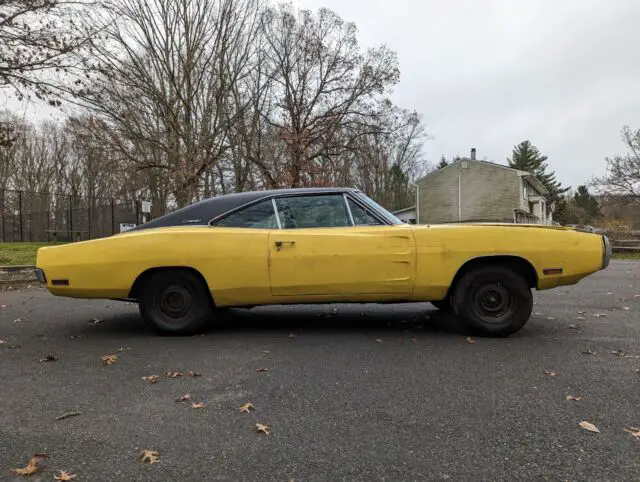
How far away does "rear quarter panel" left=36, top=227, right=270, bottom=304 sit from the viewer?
4.70m

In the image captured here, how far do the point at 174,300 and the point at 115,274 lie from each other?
63cm

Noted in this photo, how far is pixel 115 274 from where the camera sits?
15.5ft

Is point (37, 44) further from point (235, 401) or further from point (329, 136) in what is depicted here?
point (329, 136)

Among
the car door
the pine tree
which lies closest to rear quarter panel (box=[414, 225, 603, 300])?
the car door

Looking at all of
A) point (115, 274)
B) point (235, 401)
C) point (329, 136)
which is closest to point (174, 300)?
point (115, 274)

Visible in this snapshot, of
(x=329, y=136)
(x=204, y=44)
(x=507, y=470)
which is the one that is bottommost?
(x=507, y=470)

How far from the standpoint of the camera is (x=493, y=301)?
4672 millimetres

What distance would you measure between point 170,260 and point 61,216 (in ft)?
75.9

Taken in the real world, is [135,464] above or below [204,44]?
below

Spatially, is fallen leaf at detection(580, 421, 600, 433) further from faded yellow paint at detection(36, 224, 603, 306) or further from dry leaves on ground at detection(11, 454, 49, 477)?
dry leaves on ground at detection(11, 454, 49, 477)

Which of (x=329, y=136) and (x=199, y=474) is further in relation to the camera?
(x=329, y=136)

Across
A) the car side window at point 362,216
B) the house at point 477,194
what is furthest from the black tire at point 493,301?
the house at point 477,194

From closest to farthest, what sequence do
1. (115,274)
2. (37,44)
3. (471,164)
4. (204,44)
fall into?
(115,274), (37,44), (204,44), (471,164)

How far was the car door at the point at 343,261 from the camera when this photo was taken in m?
4.62
